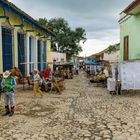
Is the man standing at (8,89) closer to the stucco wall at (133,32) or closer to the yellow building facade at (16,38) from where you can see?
the yellow building facade at (16,38)

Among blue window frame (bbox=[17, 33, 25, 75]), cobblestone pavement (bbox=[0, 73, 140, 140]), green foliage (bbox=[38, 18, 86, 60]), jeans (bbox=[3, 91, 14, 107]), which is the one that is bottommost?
cobblestone pavement (bbox=[0, 73, 140, 140])

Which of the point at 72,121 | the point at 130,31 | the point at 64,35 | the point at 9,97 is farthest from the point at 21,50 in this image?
the point at 64,35

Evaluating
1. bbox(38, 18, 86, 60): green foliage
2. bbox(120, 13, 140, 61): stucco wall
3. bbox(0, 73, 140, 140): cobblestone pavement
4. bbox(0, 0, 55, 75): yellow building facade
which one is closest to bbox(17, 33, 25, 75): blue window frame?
bbox(0, 0, 55, 75): yellow building facade

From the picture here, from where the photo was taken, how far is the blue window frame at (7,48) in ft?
53.2

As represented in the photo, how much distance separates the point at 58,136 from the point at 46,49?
22246mm

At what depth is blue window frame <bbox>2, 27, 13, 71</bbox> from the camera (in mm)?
16203

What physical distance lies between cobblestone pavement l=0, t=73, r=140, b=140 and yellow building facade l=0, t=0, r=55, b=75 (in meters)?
4.86

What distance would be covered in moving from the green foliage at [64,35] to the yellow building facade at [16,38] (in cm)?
2251

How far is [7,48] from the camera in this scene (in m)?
16.8

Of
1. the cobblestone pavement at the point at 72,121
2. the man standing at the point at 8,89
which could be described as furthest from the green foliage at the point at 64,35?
the man standing at the point at 8,89

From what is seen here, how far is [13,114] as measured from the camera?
382 inches

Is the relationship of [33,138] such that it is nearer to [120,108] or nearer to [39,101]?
[120,108]

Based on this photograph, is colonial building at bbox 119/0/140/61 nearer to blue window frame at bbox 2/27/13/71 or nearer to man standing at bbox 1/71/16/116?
blue window frame at bbox 2/27/13/71

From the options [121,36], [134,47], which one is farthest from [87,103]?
[121,36]
